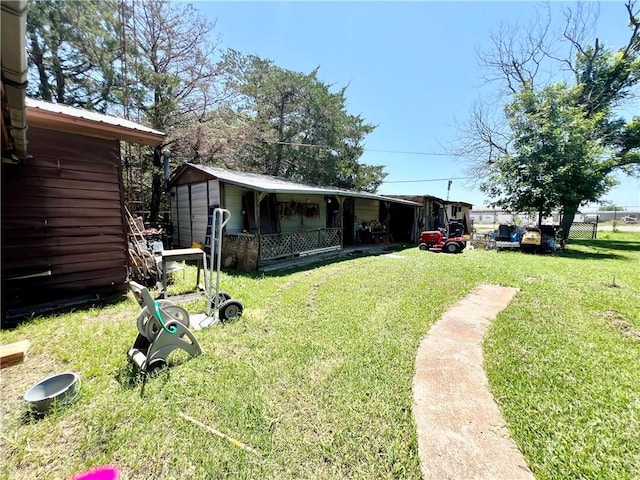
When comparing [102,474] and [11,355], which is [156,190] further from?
[102,474]

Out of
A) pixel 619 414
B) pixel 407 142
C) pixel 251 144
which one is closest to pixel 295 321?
pixel 619 414

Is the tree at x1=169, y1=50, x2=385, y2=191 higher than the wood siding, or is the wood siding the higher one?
the tree at x1=169, y1=50, x2=385, y2=191

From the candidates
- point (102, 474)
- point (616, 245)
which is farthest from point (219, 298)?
point (616, 245)

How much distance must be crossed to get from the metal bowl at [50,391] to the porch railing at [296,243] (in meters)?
5.57

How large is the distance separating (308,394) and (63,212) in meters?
4.93

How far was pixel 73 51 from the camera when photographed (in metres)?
12.1

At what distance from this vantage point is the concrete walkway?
170cm

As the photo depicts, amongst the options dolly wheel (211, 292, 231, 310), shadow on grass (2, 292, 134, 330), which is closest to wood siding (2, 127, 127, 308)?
shadow on grass (2, 292, 134, 330)

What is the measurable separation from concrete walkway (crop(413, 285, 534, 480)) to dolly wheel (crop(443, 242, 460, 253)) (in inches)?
328

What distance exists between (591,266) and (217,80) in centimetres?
1800

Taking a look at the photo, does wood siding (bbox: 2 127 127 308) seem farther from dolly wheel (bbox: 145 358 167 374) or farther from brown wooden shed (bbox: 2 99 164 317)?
dolly wheel (bbox: 145 358 167 374)

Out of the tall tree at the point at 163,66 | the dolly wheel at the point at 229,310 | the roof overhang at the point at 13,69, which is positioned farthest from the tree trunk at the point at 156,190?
the dolly wheel at the point at 229,310

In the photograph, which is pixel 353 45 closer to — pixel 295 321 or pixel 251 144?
pixel 251 144

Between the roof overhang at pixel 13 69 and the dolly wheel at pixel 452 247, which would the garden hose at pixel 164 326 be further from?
the dolly wheel at pixel 452 247
